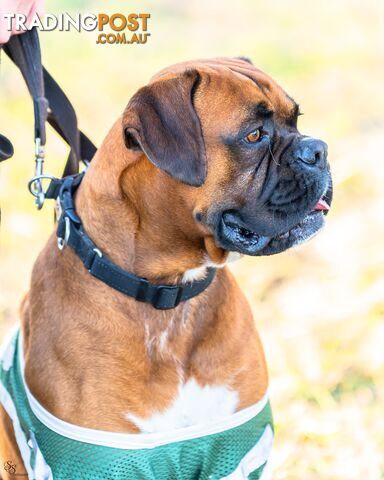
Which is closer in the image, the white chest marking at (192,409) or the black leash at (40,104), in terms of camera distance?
the white chest marking at (192,409)

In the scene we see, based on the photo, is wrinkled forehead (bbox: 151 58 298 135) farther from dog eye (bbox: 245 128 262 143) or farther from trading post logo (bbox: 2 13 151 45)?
trading post logo (bbox: 2 13 151 45)

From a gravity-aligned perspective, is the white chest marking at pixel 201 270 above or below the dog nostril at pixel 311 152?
below

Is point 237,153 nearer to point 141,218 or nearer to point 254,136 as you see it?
point 254,136

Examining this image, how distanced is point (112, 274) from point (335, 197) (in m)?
3.41

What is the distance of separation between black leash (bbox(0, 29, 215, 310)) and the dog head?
25cm

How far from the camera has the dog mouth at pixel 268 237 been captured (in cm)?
302

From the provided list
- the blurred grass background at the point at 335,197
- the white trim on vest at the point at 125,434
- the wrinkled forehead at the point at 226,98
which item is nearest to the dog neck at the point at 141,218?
the wrinkled forehead at the point at 226,98

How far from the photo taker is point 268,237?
10.1 ft

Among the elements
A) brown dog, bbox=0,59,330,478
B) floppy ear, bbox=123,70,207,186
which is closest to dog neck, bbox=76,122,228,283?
brown dog, bbox=0,59,330,478

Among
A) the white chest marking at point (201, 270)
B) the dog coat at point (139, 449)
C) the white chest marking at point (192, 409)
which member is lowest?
the dog coat at point (139, 449)

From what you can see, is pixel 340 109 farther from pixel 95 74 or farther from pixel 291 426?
pixel 291 426

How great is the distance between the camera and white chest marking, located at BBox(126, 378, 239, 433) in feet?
10.2

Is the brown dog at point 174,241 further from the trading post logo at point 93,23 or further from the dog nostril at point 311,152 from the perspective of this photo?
the trading post logo at point 93,23

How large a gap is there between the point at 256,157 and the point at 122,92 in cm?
568
